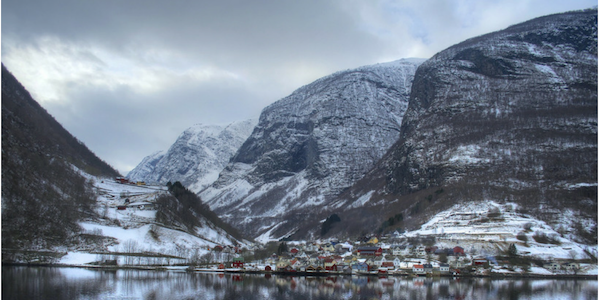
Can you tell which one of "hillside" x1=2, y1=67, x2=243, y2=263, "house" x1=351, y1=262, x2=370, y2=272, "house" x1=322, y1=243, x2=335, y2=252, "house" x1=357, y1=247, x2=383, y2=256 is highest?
"hillside" x1=2, y1=67, x2=243, y2=263

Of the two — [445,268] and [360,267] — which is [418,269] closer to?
[445,268]

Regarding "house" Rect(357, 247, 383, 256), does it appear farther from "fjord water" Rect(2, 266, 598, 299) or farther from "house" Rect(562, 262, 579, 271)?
"house" Rect(562, 262, 579, 271)

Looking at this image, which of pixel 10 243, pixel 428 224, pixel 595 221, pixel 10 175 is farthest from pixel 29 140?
pixel 595 221

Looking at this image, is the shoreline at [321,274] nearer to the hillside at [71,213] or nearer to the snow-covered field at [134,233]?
the snow-covered field at [134,233]

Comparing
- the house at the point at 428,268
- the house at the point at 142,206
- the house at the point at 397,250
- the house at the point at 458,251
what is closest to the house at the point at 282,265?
the house at the point at 397,250

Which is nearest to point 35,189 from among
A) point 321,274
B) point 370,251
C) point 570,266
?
point 321,274

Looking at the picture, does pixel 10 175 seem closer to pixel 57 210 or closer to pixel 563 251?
pixel 57 210

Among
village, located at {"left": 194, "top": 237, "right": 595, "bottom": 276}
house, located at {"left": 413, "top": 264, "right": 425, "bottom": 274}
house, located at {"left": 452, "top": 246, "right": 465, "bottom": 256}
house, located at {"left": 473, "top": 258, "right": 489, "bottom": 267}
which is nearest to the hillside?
village, located at {"left": 194, "top": 237, "right": 595, "bottom": 276}
